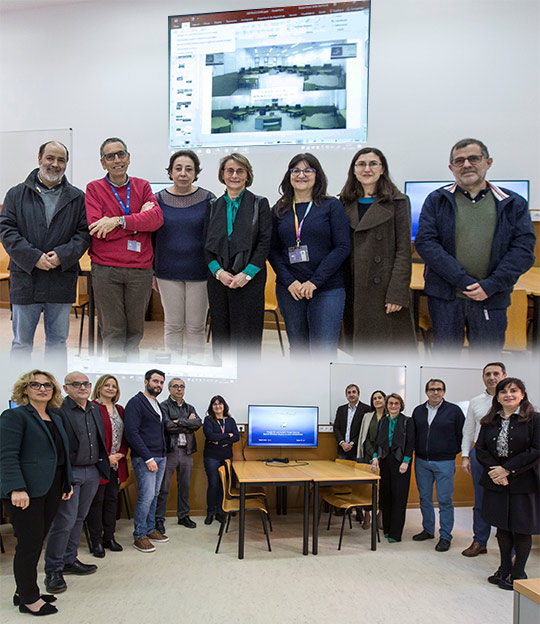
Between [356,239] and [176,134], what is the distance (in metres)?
1.04

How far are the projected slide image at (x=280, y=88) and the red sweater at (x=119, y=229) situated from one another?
50cm

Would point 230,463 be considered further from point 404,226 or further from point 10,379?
point 404,226

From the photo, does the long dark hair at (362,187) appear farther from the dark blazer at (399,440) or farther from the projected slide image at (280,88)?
the dark blazer at (399,440)

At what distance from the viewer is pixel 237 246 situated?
2672mm

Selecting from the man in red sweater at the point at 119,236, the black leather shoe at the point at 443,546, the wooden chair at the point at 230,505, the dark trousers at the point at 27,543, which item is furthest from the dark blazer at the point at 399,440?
the dark trousers at the point at 27,543

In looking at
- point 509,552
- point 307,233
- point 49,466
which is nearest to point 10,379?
point 49,466

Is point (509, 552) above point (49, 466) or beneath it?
beneath

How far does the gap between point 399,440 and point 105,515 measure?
6.68ft

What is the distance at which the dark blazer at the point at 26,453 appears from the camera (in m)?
2.62

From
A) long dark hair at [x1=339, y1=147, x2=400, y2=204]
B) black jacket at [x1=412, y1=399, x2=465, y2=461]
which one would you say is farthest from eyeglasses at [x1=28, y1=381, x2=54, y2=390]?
black jacket at [x1=412, y1=399, x2=465, y2=461]

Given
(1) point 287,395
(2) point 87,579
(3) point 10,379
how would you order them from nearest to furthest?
(3) point 10,379 → (2) point 87,579 → (1) point 287,395

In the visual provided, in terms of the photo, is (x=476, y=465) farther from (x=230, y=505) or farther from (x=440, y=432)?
(x=230, y=505)

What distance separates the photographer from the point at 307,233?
105 inches

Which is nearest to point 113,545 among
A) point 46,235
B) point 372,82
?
point 46,235
